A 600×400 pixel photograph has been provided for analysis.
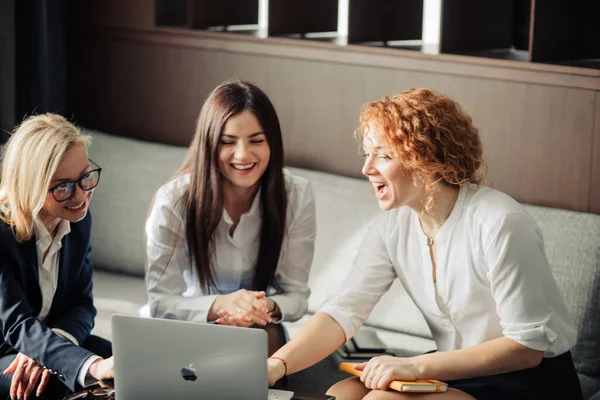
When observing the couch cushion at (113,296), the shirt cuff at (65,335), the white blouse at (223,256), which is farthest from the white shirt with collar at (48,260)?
the couch cushion at (113,296)

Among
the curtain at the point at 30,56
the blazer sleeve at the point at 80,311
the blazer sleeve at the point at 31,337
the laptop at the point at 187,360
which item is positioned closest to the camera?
the laptop at the point at 187,360

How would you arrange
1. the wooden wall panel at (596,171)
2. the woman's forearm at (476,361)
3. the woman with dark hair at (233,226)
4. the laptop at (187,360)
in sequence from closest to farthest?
the laptop at (187,360) < the woman's forearm at (476,361) < the woman with dark hair at (233,226) < the wooden wall panel at (596,171)

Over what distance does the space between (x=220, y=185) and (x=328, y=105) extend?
804 mm

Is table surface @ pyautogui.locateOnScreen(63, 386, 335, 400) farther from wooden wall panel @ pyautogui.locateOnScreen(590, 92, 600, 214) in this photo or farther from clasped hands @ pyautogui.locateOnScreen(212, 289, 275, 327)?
wooden wall panel @ pyautogui.locateOnScreen(590, 92, 600, 214)

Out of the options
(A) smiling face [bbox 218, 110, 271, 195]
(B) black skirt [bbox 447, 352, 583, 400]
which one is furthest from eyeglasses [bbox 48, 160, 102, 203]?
(B) black skirt [bbox 447, 352, 583, 400]

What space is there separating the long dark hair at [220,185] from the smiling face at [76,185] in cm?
35

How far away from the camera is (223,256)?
8.50 feet

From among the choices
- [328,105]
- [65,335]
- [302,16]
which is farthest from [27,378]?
[302,16]

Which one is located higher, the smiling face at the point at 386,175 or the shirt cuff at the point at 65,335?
the smiling face at the point at 386,175

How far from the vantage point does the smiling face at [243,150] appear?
2449mm

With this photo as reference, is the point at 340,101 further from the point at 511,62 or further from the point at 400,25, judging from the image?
the point at 511,62

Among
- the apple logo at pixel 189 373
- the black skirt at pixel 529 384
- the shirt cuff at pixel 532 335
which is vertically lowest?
the black skirt at pixel 529 384

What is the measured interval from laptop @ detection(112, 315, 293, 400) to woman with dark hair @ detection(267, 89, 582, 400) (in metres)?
0.26

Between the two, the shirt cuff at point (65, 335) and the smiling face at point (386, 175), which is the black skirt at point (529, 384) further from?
the shirt cuff at point (65, 335)
